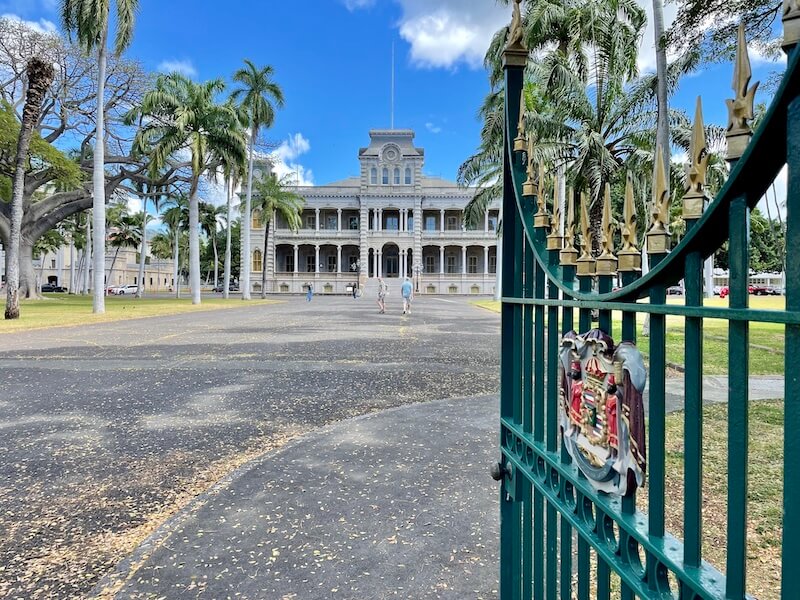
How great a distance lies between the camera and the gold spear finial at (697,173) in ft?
3.37

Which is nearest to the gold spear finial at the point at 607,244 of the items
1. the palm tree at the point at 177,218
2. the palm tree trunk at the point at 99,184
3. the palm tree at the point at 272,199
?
the palm tree trunk at the point at 99,184

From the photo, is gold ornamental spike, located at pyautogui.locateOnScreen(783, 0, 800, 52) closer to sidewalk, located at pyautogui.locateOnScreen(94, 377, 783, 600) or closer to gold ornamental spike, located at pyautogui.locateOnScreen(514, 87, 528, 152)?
gold ornamental spike, located at pyautogui.locateOnScreen(514, 87, 528, 152)

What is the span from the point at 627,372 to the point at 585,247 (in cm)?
40

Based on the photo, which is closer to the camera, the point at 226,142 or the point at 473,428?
the point at 473,428

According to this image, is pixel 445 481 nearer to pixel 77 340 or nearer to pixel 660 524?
pixel 660 524

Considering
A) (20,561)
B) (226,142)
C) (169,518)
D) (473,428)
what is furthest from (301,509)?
(226,142)

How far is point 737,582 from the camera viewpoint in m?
0.99

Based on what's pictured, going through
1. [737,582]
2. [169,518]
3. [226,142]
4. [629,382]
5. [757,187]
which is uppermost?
[226,142]

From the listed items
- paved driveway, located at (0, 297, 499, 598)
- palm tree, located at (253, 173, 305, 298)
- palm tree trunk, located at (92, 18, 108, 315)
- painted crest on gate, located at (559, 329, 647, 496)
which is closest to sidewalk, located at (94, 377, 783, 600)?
paved driveway, located at (0, 297, 499, 598)

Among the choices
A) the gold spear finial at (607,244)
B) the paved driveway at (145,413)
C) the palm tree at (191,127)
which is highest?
the palm tree at (191,127)

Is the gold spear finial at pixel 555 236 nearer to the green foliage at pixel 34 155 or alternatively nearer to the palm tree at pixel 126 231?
the green foliage at pixel 34 155

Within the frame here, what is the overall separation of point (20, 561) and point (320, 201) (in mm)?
63583

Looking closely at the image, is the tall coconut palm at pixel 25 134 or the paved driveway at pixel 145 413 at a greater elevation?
the tall coconut palm at pixel 25 134

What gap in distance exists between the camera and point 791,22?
856mm
